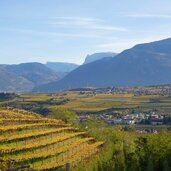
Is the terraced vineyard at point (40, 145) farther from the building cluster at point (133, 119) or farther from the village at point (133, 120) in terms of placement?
the building cluster at point (133, 119)

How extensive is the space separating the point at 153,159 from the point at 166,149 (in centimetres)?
214

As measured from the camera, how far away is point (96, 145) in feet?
282

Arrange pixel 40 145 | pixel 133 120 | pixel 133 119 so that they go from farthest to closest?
1. pixel 133 119
2. pixel 133 120
3. pixel 40 145

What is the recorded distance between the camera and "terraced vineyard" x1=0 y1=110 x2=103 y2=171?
6356 cm

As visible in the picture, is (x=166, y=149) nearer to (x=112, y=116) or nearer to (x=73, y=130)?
(x=73, y=130)

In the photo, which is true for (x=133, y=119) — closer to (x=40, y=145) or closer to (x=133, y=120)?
(x=133, y=120)

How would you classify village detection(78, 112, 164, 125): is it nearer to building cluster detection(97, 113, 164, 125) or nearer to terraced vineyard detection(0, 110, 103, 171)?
building cluster detection(97, 113, 164, 125)

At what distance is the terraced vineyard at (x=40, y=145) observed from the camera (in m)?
63.6

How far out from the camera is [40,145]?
71.1 m

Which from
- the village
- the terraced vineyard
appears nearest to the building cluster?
the village

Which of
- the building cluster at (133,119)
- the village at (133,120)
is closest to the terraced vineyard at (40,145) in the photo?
the village at (133,120)

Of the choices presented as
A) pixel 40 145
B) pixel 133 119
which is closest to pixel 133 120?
pixel 133 119

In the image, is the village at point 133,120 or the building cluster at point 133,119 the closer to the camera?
the village at point 133,120

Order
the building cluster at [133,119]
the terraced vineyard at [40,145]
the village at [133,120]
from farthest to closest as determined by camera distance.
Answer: the building cluster at [133,119] < the village at [133,120] < the terraced vineyard at [40,145]
